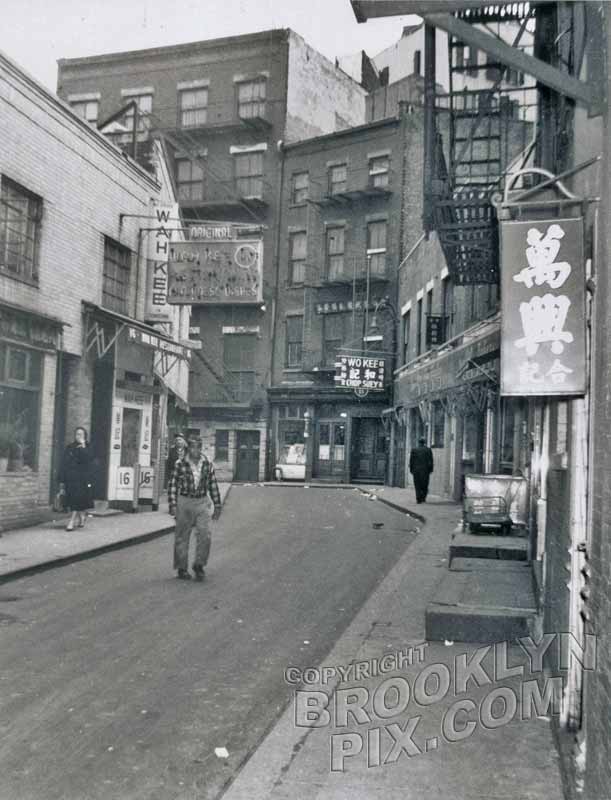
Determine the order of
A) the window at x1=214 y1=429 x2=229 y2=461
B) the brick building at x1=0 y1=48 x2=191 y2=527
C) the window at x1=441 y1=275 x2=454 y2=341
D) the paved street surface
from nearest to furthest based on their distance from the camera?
the paved street surface, the brick building at x1=0 y1=48 x2=191 y2=527, the window at x1=441 y1=275 x2=454 y2=341, the window at x1=214 y1=429 x2=229 y2=461

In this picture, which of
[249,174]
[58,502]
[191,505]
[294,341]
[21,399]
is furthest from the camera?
[249,174]

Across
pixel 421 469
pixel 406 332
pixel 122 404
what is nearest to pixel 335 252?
pixel 406 332

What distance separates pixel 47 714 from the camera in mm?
5281

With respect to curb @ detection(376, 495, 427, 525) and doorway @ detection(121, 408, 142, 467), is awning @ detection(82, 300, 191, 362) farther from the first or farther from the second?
curb @ detection(376, 495, 427, 525)

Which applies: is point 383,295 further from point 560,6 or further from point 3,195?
point 560,6

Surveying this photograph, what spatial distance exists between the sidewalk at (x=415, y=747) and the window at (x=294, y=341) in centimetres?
2969

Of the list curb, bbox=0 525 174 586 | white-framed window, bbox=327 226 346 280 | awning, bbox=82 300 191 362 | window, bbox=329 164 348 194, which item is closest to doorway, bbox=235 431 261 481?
white-framed window, bbox=327 226 346 280

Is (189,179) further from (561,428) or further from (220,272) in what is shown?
(561,428)

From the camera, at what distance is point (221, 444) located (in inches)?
1419

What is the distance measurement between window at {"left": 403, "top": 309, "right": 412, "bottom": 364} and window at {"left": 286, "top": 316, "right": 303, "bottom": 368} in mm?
6022

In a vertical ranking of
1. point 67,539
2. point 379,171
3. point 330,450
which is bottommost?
point 67,539

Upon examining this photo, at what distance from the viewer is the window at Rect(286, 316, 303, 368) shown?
36625 millimetres

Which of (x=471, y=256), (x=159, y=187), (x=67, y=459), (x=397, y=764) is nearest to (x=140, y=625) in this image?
(x=397, y=764)

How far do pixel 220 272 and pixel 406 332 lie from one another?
1455 centimetres
